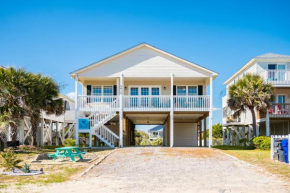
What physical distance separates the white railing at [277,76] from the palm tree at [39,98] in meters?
16.9

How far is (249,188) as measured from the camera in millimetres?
11195

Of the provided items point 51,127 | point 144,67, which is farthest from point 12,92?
point 51,127

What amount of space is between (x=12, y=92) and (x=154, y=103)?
34.7ft

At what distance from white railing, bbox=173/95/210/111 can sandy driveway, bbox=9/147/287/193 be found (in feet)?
24.8

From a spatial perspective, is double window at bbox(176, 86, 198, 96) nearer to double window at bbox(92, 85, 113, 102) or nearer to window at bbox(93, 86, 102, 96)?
double window at bbox(92, 85, 113, 102)

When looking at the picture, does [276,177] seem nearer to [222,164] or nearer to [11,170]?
[222,164]

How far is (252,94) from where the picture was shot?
26.7 meters

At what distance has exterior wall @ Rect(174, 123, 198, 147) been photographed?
3303 centimetres

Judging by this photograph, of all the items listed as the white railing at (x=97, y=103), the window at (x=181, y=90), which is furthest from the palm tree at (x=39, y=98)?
the window at (x=181, y=90)

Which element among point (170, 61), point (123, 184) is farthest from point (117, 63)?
point (123, 184)

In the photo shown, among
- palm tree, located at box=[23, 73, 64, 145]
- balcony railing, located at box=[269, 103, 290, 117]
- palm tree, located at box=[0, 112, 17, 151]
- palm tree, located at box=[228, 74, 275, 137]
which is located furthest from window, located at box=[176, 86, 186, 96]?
palm tree, located at box=[0, 112, 17, 151]

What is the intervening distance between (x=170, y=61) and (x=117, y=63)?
13.4 ft

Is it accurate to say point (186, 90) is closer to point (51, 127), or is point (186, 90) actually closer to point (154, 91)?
point (154, 91)

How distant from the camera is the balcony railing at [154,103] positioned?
26844mm
